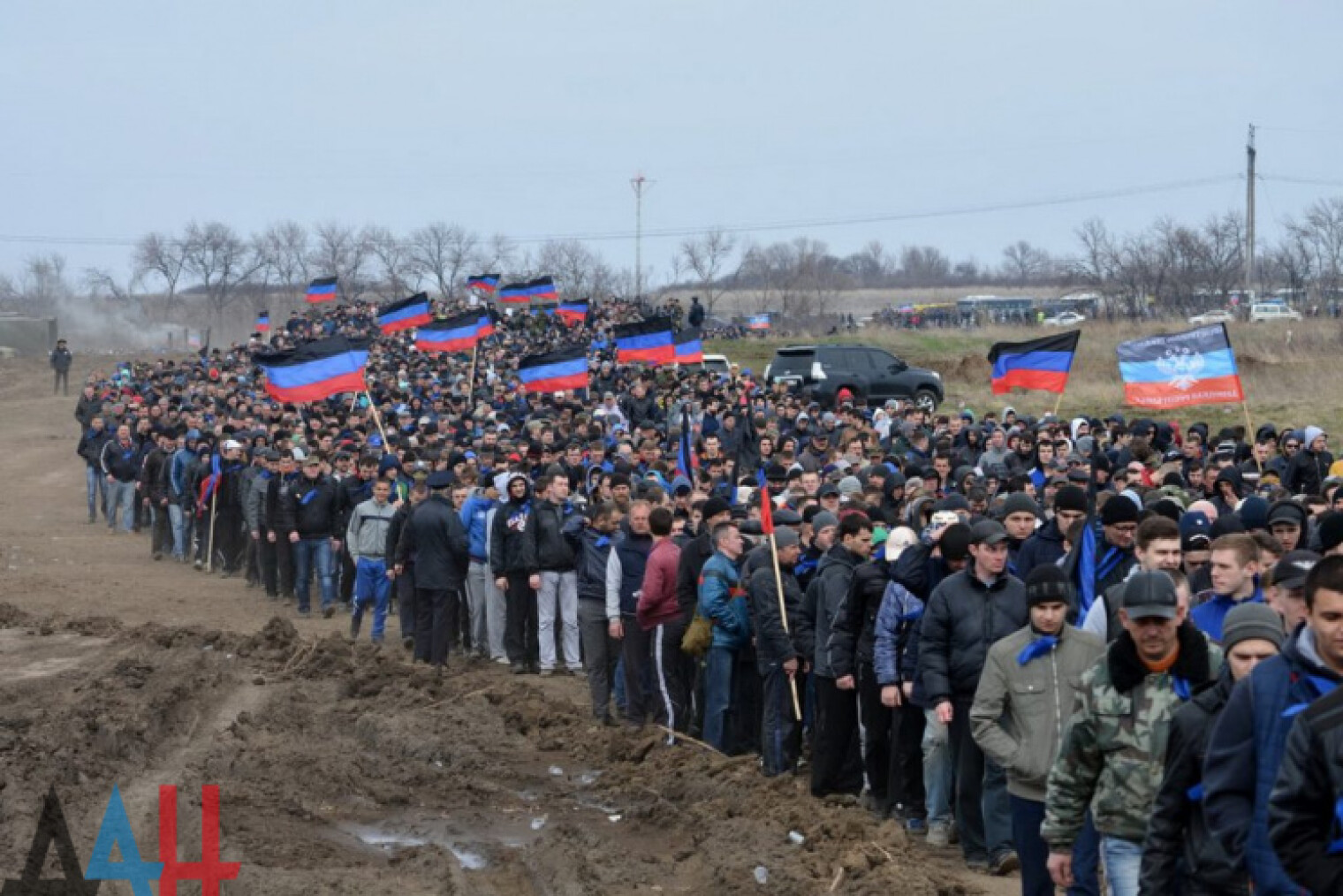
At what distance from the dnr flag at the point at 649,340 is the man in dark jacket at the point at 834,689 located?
2038 cm

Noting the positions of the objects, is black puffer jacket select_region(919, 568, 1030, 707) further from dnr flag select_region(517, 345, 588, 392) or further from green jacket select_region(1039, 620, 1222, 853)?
dnr flag select_region(517, 345, 588, 392)

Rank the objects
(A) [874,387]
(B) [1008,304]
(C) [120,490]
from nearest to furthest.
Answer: (C) [120,490], (A) [874,387], (B) [1008,304]

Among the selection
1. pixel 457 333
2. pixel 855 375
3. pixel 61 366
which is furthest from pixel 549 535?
pixel 61 366

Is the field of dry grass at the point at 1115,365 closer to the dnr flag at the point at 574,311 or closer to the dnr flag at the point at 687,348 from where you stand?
the dnr flag at the point at 574,311

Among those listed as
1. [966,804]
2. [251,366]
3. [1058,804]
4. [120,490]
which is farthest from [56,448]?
[1058,804]

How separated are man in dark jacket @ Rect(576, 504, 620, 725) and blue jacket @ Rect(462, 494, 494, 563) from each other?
2.50m

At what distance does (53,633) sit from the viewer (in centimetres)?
1750

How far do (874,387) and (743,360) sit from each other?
1594 cm

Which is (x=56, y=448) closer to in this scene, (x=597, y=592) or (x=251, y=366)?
(x=251, y=366)

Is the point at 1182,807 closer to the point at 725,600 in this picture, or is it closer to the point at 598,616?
the point at 725,600

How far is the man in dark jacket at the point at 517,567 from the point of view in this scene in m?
15.5

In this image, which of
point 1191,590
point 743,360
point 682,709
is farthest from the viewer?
point 743,360

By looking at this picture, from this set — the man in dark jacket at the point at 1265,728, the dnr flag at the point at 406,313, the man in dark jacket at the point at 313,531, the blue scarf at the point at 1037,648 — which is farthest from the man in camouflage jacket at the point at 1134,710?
the dnr flag at the point at 406,313

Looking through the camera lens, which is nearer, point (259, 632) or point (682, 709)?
point (682, 709)
